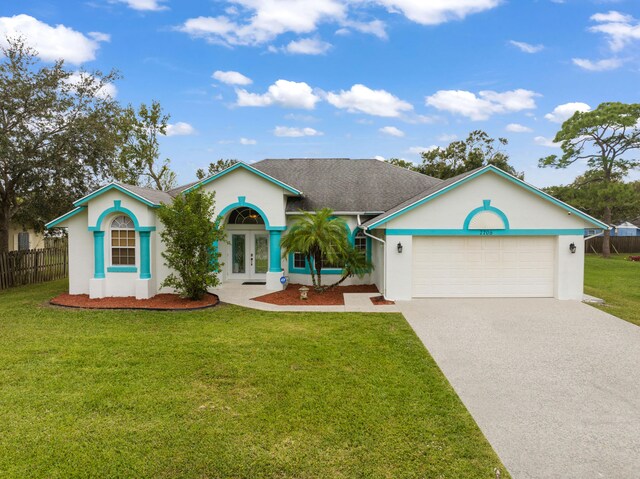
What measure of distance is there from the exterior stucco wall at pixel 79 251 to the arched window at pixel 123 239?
122 cm

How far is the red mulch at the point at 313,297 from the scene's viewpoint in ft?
42.2

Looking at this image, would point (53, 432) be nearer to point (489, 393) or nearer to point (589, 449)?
point (489, 393)

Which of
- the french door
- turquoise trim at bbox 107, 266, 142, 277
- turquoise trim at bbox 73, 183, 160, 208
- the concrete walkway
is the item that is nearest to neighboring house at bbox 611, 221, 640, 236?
the concrete walkway

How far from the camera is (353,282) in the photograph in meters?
16.7

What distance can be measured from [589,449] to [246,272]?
14.5m

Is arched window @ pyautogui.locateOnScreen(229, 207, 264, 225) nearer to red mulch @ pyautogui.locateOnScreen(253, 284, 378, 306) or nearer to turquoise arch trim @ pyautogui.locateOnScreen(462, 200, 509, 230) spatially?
red mulch @ pyautogui.locateOnScreen(253, 284, 378, 306)

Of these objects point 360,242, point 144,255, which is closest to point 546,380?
point 360,242

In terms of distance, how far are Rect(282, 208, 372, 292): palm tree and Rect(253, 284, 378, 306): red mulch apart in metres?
0.72

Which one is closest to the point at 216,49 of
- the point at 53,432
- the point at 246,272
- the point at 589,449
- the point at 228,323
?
the point at 246,272

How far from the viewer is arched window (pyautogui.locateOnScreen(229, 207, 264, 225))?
17.0 meters

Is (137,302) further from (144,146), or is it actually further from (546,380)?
(144,146)

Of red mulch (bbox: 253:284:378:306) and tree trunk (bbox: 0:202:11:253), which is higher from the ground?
tree trunk (bbox: 0:202:11:253)

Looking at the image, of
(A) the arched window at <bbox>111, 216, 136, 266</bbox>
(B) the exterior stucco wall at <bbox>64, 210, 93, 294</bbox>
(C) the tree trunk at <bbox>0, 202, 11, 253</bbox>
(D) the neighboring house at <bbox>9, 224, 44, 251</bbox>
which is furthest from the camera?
(D) the neighboring house at <bbox>9, 224, 44, 251</bbox>

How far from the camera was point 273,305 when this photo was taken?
12.6 m
